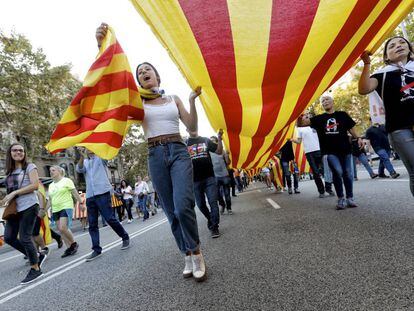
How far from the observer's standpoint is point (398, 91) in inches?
109

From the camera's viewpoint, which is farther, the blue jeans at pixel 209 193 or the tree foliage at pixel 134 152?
the tree foliage at pixel 134 152

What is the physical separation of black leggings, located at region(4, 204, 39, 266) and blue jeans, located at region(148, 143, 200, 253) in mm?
2367

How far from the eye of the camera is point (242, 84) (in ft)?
9.80

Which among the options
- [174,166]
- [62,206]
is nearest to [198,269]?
[174,166]

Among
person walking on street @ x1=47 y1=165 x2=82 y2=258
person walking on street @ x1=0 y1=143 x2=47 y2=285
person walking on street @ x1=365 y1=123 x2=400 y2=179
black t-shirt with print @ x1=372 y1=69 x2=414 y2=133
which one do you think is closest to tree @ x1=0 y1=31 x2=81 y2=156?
person walking on street @ x1=47 y1=165 x2=82 y2=258

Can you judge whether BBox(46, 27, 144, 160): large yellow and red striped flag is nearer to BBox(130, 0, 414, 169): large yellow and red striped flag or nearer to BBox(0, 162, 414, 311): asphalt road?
BBox(130, 0, 414, 169): large yellow and red striped flag

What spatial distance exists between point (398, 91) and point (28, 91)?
2068cm

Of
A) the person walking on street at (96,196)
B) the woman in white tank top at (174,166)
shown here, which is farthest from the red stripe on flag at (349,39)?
the person walking on street at (96,196)

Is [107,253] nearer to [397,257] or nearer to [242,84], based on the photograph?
[242,84]

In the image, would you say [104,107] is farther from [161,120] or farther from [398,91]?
[398,91]

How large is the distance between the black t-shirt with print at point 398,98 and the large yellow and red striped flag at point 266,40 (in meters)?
0.36

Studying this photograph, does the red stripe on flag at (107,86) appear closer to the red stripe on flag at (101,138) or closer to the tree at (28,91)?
the red stripe on flag at (101,138)

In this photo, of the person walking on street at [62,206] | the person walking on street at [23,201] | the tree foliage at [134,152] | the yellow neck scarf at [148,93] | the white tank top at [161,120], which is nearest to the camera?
the white tank top at [161,120]

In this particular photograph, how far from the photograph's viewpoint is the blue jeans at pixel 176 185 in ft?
8.70
